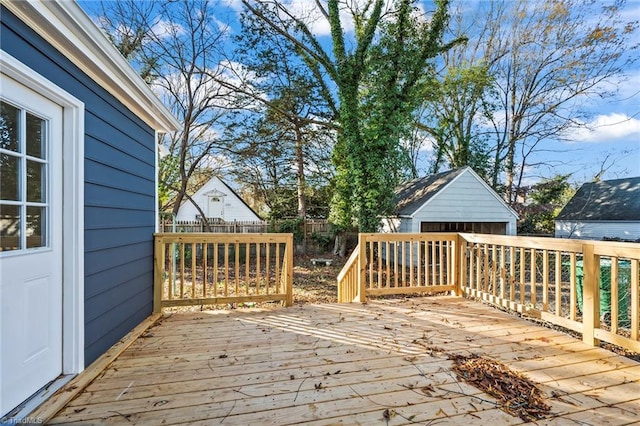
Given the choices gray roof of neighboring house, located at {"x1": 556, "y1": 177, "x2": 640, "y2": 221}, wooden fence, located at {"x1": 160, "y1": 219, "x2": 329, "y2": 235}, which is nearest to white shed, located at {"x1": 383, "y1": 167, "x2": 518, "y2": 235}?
wooden fence, located at {"x1": 160, "y1": 219, "x2": 329, "y2": 235}

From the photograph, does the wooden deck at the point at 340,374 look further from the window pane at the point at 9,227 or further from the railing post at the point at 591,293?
the window pane at the point at 9,227

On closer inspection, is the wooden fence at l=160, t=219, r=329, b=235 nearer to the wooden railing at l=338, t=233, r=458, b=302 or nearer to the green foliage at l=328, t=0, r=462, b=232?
the green foliage at l=328, t=0, r=462, b=232

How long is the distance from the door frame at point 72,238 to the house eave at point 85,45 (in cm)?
30

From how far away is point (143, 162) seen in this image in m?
3.21

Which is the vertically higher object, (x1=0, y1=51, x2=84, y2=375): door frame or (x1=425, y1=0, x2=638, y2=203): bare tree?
(x1=425, y1=0, x2=638, y2=203): bare tree

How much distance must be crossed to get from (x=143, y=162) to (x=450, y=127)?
1445 cm

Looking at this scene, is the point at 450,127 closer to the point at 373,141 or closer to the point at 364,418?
the point at 373,141

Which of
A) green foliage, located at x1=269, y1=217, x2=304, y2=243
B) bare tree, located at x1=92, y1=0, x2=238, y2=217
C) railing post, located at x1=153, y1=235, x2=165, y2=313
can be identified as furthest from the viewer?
green foliage, located at x1=269, y1=217, x2=304, y2=243

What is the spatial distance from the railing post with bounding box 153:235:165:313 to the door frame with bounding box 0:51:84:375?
4.35 feet

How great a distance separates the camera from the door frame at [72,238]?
196 cm

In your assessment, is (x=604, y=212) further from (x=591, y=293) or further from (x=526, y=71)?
(x=591, y=293)

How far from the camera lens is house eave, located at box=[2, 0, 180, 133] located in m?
1.62

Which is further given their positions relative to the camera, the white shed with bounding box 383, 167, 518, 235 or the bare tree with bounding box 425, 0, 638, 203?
the bare tree with bounding box 425, 0, 638, 203

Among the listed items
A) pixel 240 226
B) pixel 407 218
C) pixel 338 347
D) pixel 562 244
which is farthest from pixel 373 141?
pixel 338 347
